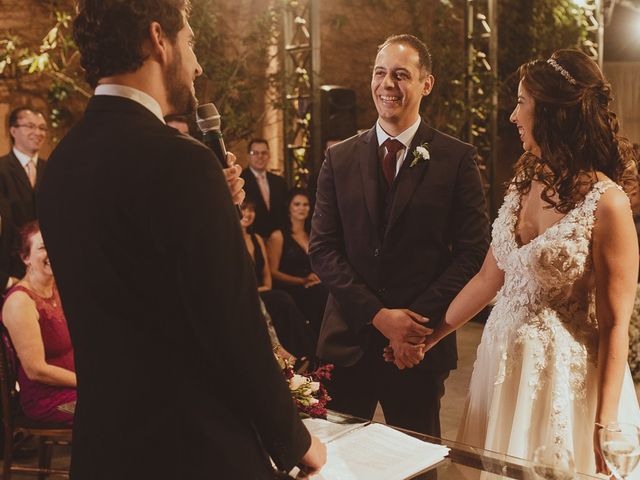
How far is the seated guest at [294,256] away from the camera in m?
5.83

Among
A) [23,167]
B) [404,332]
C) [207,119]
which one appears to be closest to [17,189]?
[23,167]

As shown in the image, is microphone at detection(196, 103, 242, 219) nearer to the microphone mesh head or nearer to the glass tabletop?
the microphone mesh head

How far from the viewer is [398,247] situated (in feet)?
8.86

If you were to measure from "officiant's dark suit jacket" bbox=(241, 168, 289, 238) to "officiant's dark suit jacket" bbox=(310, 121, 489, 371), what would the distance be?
3943 millimetres

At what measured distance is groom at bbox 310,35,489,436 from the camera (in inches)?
106

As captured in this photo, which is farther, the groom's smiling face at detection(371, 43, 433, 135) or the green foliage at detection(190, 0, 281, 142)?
the green foliage at detection(190, 0, 281, 142)

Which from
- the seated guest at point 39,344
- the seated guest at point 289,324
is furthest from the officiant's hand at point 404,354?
the seated guest at point 289,324

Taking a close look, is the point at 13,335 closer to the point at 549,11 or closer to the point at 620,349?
the point at 620,349

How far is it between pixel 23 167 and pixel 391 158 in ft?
11.5

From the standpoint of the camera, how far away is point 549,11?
10.8 metres

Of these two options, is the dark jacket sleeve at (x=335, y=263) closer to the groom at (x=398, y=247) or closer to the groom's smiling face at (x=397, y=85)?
the groom at (x=398, y=247)

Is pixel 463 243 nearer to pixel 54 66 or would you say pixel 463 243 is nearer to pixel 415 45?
pixel 415 45

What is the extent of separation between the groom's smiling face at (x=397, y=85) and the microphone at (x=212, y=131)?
1.08m

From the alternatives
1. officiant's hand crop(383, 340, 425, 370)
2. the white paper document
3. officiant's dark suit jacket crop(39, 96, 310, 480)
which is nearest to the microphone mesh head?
officiant's dark suit jacket crop(39, 96, 310, 480)
